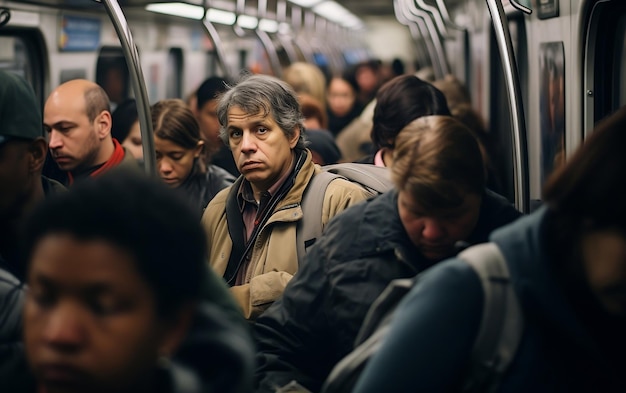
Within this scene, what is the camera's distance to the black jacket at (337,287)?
2764mm

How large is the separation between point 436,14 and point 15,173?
11123mm

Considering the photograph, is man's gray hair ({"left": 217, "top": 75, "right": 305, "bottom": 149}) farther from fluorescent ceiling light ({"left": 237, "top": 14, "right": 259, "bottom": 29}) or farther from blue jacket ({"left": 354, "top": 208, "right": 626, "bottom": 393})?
fluorescent ceiling light ({"left": 237, "top": 14, "right": 259, "bottom": 29})

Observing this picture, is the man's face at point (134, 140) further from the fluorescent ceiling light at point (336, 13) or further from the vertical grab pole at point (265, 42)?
the fluorescent ceiling light at point (336, 13)

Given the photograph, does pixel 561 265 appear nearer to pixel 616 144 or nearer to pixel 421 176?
pixel 616 144

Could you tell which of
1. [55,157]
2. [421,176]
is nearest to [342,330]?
[421,176]

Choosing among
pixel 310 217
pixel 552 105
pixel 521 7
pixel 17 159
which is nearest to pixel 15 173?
pixel 17 159

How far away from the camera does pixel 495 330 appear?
1780 millimetres

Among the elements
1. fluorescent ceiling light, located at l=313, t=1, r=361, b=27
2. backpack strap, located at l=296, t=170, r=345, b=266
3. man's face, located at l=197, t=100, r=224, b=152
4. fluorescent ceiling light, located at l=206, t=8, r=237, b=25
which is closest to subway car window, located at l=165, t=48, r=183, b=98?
fluorescent ceiling light, located at l=206, t=8, r=237, b=25

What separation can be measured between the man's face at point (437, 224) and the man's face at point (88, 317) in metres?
1.24

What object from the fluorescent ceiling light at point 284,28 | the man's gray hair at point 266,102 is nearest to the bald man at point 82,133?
the man's gray hair at point 266,102

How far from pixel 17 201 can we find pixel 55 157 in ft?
4.51

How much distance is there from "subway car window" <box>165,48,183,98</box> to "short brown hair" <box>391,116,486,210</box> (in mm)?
7423

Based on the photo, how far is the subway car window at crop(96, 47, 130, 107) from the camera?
25.1 ft

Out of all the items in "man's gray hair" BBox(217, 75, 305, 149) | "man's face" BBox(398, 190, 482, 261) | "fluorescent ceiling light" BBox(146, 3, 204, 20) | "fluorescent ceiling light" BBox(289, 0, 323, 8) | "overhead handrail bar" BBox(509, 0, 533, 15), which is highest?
"fluorescent ceiling light" BBox(289, 0, 323, 8)
